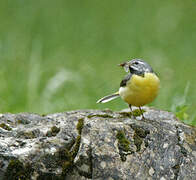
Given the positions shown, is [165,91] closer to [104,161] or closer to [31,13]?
[104,161]

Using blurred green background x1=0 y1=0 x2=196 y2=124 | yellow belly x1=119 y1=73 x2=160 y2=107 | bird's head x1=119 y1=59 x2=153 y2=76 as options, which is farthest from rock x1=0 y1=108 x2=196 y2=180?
blurred green background x1=0 y1=0 x2=196 y2=124

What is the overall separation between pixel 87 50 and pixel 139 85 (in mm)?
8107

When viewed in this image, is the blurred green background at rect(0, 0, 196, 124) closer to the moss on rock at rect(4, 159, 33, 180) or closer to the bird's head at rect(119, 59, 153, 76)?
the bird's head at rect(119, 59, 153, 76)

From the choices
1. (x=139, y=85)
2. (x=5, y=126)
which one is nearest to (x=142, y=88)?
(x=139, y=85)

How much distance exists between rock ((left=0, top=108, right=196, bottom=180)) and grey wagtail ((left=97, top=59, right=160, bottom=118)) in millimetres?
422

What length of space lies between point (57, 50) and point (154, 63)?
3.13 metres

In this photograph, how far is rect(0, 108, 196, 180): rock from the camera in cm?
473

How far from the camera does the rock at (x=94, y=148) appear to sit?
4727 millimetres

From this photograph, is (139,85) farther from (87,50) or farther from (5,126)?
(87,50)

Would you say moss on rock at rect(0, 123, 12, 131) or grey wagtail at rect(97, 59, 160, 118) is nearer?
moss on rock at rect(0, 123, 12, 131)

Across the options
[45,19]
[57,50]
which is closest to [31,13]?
[45,19]

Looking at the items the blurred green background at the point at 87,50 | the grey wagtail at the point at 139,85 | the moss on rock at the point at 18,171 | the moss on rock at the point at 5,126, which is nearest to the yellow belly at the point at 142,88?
the grey wagtail at the point at 139,85

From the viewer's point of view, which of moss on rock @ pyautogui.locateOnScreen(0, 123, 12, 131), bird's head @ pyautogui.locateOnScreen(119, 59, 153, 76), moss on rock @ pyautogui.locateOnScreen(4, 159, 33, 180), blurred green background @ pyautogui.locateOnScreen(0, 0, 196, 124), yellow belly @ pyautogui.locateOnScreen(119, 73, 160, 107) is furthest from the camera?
blurred green background @ pyautogui.locateOnScreen(0, 0, 196, 124)

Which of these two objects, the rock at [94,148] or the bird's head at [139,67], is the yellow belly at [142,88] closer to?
the bird's head at [139,67]
